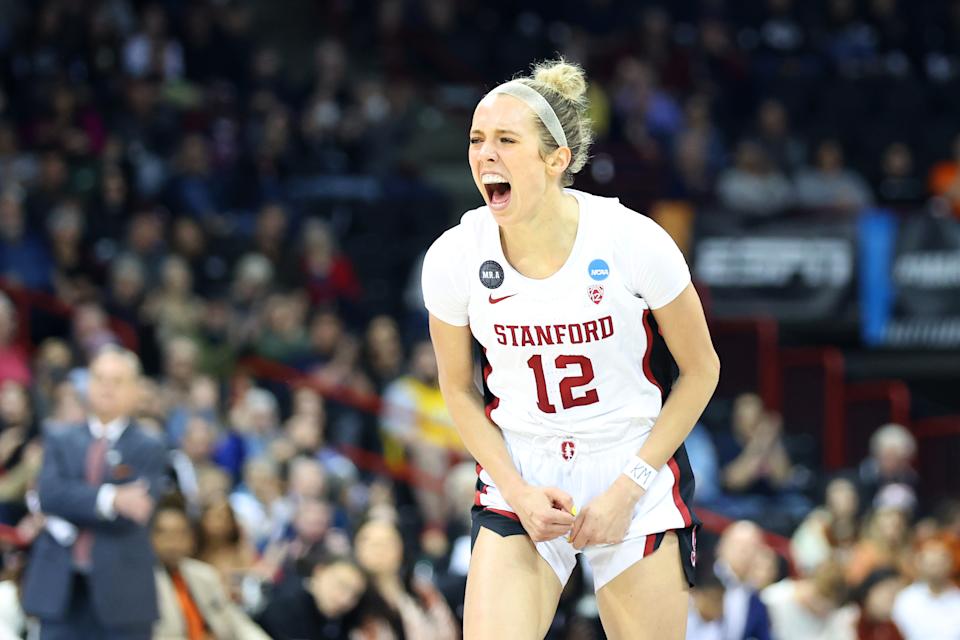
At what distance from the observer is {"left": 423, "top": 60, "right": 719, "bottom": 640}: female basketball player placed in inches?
172

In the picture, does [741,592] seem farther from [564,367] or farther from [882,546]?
[564,367]

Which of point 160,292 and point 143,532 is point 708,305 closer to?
point 160,292

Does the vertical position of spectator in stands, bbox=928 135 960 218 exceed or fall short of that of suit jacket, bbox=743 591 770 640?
it exceeds it

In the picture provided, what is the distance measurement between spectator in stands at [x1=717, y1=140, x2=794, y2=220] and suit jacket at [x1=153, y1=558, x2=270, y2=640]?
27.8ft

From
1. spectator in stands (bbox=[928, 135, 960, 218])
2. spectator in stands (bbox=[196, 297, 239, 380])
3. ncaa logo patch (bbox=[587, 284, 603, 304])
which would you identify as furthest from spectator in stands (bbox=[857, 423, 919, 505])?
ncaa logo patch (bbox=[587, 284, 603, 304])

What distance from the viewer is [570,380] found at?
4453mm

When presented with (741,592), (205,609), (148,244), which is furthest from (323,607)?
(148,244)

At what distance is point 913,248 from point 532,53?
4.69 m

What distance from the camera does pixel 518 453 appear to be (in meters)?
4.59

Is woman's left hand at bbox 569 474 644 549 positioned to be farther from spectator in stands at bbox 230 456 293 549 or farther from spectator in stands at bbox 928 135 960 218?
spectator in stands at bbox 928 135 960 218

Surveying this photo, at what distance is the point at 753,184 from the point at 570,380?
11314mm

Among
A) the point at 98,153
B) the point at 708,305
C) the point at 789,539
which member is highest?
the point at 98,153

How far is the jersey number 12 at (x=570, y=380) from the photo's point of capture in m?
4.45

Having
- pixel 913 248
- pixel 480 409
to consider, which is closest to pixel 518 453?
pixel 480 409
